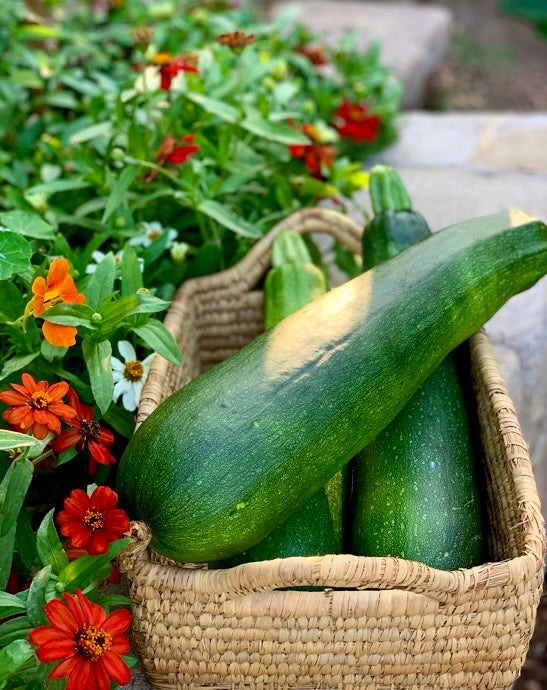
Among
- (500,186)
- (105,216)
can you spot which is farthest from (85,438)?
(500,186)

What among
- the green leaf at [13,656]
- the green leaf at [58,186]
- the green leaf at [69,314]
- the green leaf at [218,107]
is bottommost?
the green leaf at [13,656]

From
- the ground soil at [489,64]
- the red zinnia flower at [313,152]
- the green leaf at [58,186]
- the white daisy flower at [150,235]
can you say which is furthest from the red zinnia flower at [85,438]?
the ground soil at [489,64]

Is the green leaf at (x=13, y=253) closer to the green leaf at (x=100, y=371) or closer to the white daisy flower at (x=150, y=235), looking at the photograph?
the green leaf at (x=100, y=371)

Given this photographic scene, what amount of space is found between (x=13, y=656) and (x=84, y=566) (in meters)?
0.12

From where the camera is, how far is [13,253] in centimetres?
109

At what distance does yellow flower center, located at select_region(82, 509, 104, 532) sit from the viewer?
0.94 m

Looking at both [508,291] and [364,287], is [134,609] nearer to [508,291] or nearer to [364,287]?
[364,287]

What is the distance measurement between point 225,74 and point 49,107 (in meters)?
0.57

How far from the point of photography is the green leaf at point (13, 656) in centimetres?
82

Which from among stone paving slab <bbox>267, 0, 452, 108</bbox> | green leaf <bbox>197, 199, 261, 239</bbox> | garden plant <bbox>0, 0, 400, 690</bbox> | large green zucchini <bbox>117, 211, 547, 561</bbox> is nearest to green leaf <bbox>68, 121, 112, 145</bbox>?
garden plant <bbox>0, 0, 400, 690</bbox>

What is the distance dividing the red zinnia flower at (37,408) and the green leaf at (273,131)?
0.77 m

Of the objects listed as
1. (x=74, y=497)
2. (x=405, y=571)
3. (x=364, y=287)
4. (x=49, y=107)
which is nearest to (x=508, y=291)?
(x=364, y=287)

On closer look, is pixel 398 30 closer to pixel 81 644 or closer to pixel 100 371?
pixel 100 371

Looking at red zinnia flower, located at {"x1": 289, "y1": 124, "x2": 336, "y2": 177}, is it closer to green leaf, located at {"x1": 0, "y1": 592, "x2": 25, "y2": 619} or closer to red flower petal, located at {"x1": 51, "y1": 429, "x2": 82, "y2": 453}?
red flower petal, located at {"x1": 51, "y1": 429, "x2": 82, "y2": 453}
